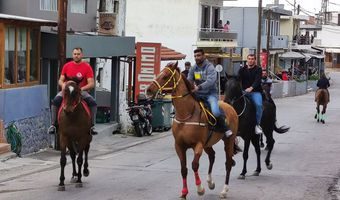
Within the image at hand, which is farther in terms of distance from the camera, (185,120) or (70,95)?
(70,95)

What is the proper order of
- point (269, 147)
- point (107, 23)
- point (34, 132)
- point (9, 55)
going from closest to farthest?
point (269, 147), point (9, 55), point (34, 132), point (107, 23)

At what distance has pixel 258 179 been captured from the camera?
44.9 feet

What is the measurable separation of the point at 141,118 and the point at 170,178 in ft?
33.1

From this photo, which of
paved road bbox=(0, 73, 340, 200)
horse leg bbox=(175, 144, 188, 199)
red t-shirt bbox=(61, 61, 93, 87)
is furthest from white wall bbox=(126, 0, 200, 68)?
horse leg bbox=(175, 144, 188, 199)

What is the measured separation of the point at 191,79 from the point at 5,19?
6129 mm

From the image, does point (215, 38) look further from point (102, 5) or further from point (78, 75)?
point (78, 75)

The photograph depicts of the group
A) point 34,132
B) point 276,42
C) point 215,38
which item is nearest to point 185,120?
point 34,132

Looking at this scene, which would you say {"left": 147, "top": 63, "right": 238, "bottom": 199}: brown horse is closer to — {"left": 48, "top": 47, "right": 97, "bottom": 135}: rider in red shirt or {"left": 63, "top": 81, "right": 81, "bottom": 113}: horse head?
{"left": 63, "top": 81, "right": 81, "bottom": 113}: horse head

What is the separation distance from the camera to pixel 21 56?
17.5 metres

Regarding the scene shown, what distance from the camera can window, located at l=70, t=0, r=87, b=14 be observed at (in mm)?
26781

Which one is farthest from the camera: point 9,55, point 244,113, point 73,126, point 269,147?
point 9,55

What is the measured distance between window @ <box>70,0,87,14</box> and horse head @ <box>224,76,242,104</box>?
1423cm

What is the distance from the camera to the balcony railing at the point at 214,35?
50.8 meters

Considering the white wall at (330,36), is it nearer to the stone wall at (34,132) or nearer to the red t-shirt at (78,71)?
the stone wall at (34,132)
